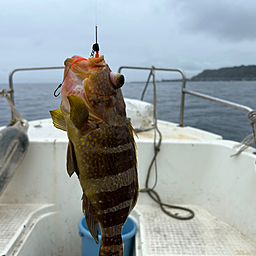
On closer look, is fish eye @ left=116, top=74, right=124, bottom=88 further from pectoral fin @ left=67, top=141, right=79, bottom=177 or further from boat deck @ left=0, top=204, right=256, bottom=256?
boat deck @ left=0, top=204, right=256, bottom=256

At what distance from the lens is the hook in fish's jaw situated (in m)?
1.16

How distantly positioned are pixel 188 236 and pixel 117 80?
6.49 ft

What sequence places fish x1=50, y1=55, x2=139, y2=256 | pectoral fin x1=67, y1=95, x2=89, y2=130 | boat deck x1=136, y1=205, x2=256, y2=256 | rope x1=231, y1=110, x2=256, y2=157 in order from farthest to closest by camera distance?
rope x1=231, y1=110, x2=256, y2=157
boat deck x1=136, y1=205, x2=256, y2=256
fish x1=50, y1=55, x2=139, y2=256
pectoral fin x1=67, y1=95, x2=89, y2=130

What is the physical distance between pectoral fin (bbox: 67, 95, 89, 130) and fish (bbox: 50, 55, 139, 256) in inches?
0.4

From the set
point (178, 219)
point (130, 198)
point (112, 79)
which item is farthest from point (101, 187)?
point (178, 219)

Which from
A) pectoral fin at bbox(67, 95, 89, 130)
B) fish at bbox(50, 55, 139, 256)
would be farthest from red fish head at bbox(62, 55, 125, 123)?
pectoral fin at bbox(67, 95, 89, 130)

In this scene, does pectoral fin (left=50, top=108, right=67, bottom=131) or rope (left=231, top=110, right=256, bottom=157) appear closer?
pectoral fin (left=50, top=108, right=67, bottom=131)

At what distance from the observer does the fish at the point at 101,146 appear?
1126 mm

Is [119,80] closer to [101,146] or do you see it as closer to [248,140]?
[101,146]

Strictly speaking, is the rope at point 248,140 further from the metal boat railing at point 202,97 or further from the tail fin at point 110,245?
the tail fin at point 110,245

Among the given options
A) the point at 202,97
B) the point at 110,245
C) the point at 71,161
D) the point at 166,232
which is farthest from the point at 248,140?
the point at 71,161

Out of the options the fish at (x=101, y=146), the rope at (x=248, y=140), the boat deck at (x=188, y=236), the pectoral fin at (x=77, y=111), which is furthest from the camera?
the rope at (x=248, y=140)

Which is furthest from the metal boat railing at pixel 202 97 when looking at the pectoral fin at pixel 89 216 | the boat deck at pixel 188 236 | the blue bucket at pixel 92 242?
the pectoral fin at pixel 89 216

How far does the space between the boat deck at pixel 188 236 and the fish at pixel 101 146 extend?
1.21m
